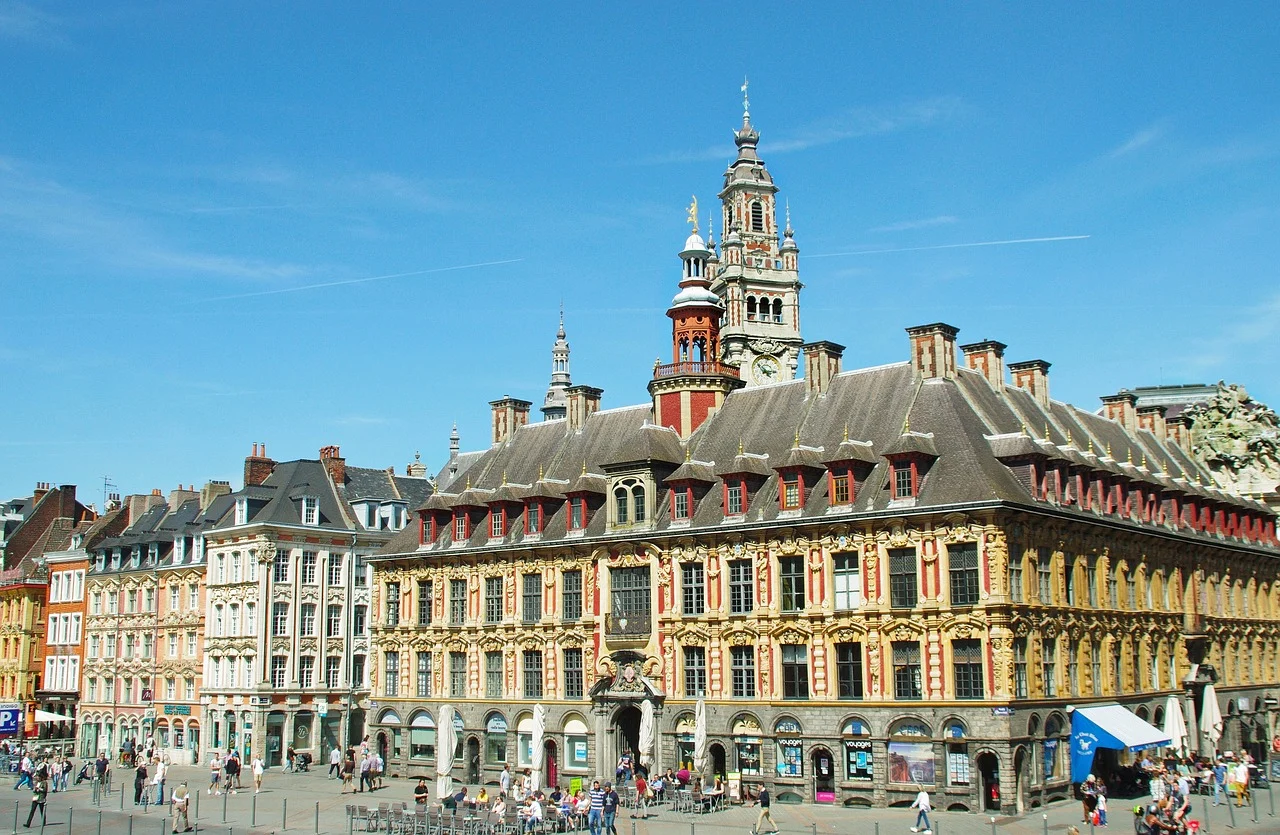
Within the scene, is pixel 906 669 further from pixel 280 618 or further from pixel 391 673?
pixel 280 618

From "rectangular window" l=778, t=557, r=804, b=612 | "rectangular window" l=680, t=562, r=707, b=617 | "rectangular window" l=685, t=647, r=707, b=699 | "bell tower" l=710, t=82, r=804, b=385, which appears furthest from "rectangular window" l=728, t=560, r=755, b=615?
"bell tower" l=710, t=82, r=804, b=385

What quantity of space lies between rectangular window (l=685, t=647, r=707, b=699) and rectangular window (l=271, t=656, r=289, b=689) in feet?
87.1

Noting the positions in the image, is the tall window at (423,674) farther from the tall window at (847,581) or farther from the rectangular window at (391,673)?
the tall window at (847,581)

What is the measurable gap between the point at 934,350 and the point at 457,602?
23857 millimetres

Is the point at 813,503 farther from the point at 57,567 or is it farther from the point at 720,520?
the point at 57,567

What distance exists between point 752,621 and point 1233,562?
26768 millimetres

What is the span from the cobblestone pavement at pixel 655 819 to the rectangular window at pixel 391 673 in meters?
9.55

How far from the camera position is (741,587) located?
164 ft

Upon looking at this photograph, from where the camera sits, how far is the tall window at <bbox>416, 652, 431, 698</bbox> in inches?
2359

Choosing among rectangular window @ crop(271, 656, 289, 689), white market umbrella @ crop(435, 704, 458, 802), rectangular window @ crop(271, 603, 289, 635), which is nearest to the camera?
white market umbrella @ crop(435, 704, 458, 802)

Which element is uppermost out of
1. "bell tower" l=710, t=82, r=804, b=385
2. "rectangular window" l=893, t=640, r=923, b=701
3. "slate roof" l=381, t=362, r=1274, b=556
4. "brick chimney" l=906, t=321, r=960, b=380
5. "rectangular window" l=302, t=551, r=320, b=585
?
"bell tower" l=710, t=82, r=804, b=385

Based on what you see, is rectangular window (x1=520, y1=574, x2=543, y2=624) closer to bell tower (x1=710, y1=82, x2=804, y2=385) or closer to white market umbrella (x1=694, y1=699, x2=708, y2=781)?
white market umbrella (x1=694, y1=699, x2=708, y2=781)

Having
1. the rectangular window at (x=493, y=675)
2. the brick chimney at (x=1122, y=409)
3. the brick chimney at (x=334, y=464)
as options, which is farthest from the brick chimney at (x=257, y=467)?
the brick chimney at (x=1122, y=409)

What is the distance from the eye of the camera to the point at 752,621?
49125 millimetres
